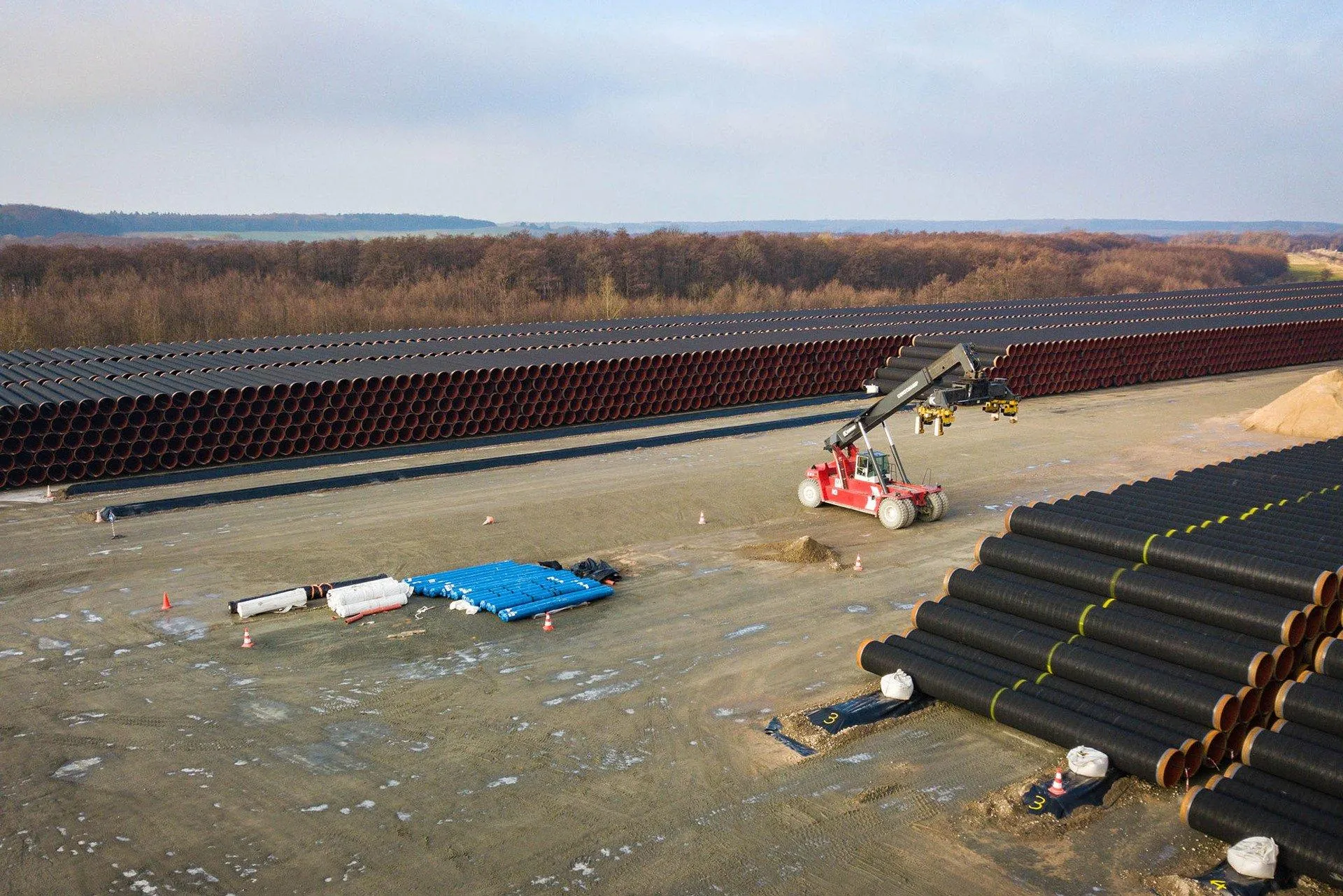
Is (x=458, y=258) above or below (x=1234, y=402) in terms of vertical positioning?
above

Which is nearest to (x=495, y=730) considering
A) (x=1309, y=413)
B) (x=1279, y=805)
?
(x=1279, y=805)

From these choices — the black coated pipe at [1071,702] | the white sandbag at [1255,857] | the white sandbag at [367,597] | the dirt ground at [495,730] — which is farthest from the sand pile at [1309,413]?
the white sandbag at [367,597]

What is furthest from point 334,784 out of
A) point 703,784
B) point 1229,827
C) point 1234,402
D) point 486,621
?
point 1234,402

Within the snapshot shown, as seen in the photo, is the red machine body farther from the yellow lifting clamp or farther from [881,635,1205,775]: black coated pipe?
[881,635,1205,775]: black coated pipe

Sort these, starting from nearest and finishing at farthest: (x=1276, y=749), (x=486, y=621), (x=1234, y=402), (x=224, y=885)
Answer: (x=224, y=885) < (x=1276, y=749) < (x=486, y=621) < (x=1234, y=402)

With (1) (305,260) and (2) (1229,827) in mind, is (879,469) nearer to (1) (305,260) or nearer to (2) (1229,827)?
(2) (1229,827)
